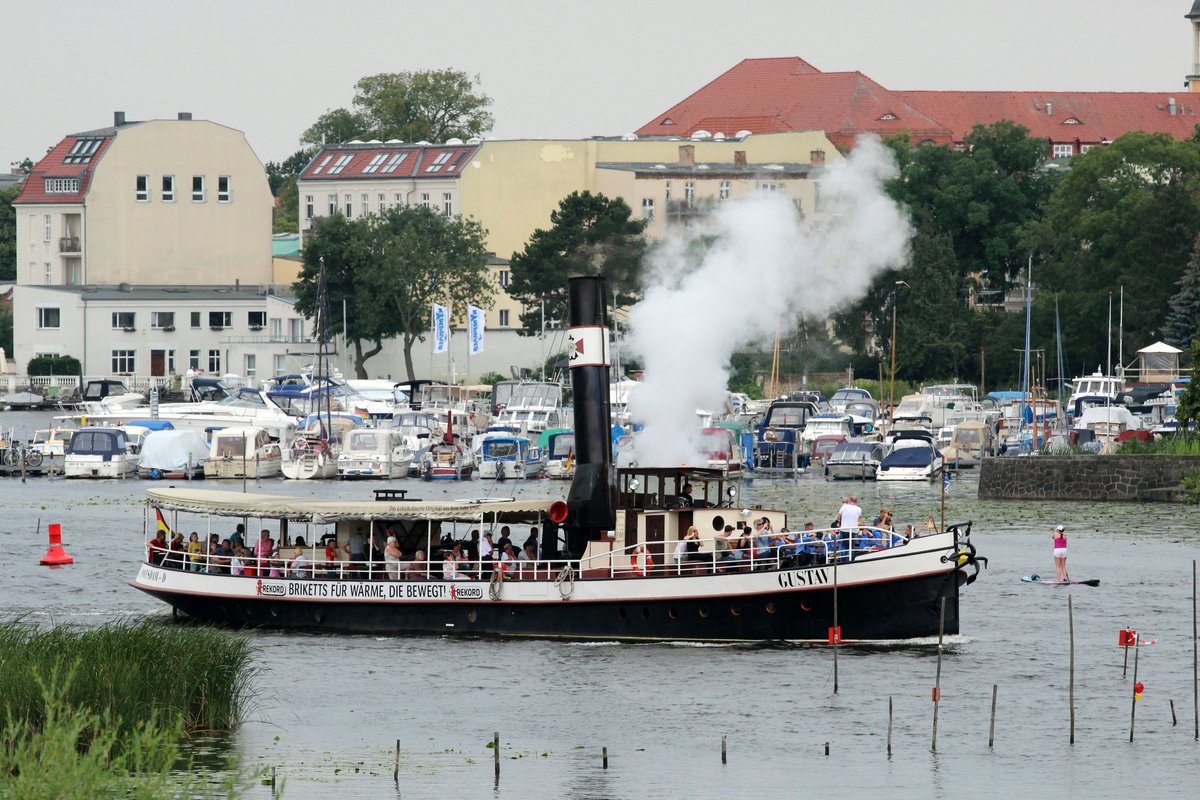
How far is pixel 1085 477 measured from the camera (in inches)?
3300

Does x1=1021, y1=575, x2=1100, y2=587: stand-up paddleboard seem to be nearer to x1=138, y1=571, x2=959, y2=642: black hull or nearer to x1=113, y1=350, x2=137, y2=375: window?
x1=138, y1=571, x2=959, y2=642: black hull

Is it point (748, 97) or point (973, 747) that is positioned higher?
point (748, 97)

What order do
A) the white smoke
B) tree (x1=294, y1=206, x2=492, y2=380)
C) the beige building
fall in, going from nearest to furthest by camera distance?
1. the white smoke
2. tree (x1=294, y1=206, x2=492, y2=380)
3. the beige building

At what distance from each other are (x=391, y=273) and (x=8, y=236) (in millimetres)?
59013

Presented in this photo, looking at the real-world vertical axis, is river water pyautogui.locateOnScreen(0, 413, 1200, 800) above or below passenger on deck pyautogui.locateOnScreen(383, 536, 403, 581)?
below

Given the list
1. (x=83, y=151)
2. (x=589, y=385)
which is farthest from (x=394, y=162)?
(x=589, y=385)

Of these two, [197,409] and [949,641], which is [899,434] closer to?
[197,409]

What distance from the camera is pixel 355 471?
103812 millimetres

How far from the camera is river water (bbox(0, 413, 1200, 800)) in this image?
3509 cm

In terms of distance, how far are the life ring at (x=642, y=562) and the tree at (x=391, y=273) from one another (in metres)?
98.2

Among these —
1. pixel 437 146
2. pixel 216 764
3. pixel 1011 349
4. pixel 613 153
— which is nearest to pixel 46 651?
pixel 216 764

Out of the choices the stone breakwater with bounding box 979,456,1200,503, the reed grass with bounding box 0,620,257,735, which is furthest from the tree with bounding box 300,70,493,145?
the reed grass with bounding box 0,620,257,735

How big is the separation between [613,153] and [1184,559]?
3802 inches

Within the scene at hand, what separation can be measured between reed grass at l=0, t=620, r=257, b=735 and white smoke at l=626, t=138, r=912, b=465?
2121 cm
